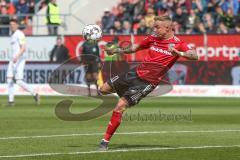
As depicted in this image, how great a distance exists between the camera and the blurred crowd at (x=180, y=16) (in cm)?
3744

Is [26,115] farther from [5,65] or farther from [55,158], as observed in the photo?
[5,65]

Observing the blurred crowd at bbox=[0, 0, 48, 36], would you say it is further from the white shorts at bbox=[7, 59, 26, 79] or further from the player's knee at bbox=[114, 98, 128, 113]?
the player's knee at bbox=[114, 98, 128, 113]

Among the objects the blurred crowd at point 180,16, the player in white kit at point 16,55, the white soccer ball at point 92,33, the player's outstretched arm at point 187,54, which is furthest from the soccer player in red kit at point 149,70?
the blurred crowd at point 180,16

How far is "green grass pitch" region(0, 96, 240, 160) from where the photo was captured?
1332 centimetres

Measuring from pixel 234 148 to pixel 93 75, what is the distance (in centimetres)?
2162

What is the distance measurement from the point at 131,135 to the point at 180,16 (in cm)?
2199

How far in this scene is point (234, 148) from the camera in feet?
46.6

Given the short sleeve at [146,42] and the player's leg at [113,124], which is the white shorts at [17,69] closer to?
the short sleeve at [146,42]

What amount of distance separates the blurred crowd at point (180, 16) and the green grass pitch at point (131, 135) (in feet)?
38.8

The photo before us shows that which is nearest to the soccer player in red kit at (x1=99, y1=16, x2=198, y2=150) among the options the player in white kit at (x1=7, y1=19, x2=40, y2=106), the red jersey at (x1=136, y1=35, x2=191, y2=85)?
the red jersey at (x1=136, y1=35, x2=191, y2=85)

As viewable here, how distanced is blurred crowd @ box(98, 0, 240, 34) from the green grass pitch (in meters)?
11.8

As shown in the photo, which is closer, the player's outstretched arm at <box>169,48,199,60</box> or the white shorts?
the player's outstretched arm at <box>169,48,199,60</box>

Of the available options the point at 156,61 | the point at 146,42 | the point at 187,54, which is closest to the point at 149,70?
the point at 156,61

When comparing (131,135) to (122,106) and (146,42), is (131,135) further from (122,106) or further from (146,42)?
(146,42)
